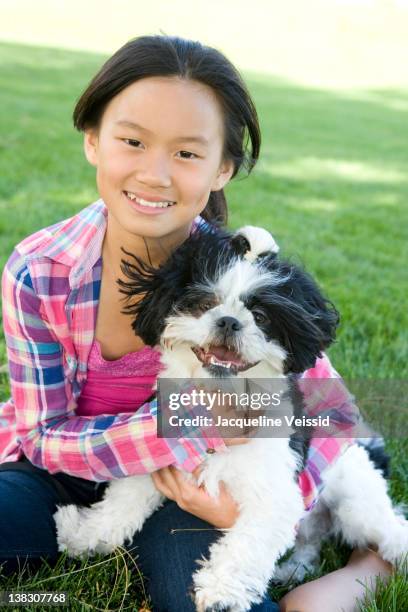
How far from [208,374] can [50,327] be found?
2.10 ft

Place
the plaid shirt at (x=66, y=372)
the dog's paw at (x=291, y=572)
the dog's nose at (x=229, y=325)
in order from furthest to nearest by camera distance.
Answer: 1. the dog's paw at (x=291, y=572)
2. the plaid shirt at (x=66, y=372)
3. the dog's nose at (x=229, y=325)

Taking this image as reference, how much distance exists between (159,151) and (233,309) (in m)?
0.59

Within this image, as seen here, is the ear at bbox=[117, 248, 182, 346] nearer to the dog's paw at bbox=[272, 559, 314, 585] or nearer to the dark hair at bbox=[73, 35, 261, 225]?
the dark hair at bbox=[73, 35, 261, 225]

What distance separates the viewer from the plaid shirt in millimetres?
2443

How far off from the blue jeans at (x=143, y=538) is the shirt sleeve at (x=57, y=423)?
110mm

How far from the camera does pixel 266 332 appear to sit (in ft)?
7.13

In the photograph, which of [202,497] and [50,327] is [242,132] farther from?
[202,497]

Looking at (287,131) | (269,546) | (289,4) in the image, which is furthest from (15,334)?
(289,4)

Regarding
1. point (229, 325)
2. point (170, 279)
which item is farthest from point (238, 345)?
point (170, 279)

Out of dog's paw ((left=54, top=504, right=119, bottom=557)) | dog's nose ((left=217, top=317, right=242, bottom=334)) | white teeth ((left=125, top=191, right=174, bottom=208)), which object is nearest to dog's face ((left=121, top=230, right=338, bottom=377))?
dog's nose ((left=217, top=317, right=242, bottom=334))

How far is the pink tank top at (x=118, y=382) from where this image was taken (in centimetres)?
259

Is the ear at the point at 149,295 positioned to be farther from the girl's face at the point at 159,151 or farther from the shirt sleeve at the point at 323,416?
the shirt sleeve at the point at 323,416

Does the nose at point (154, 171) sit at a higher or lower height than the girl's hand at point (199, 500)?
higher

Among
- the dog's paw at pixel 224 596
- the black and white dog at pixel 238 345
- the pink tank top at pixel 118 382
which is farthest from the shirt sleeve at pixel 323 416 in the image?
the pink tank top at pixel 118 382
